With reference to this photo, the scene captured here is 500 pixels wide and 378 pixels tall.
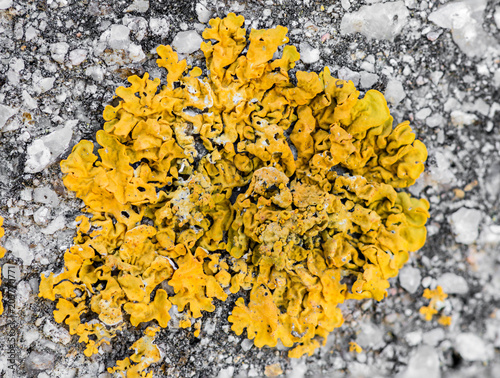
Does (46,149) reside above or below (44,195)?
above

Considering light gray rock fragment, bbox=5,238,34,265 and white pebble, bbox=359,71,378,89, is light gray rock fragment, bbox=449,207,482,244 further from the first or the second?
light gray rock fragment, bbox=5,238,34,265

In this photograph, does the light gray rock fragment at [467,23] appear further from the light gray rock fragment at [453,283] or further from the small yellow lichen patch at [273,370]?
the small yellow lichen patch at [273,370]

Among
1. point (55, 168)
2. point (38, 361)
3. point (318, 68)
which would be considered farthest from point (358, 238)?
point (38, 361)

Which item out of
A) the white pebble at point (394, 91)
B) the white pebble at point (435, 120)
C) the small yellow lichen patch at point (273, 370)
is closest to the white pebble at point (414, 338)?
the small yellow lichen patch at point (273, 370)

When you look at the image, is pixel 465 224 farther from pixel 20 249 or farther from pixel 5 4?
pixel 5 4

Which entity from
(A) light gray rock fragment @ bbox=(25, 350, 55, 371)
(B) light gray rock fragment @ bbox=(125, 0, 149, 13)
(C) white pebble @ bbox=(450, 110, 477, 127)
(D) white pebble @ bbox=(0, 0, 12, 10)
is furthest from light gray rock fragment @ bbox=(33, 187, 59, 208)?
(C) white pebble @ bbox=(450, 110, 477, 127)

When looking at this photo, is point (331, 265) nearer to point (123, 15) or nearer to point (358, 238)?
point (358, 238)

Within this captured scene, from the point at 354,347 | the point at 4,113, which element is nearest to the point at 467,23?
the point at 354,347
